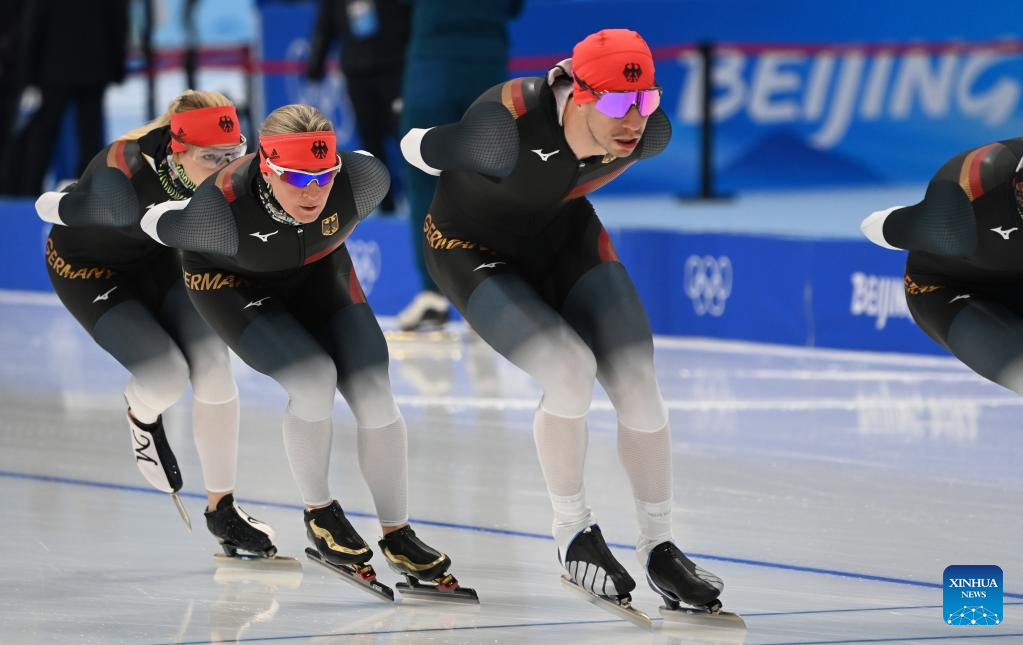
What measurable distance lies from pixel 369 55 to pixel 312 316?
6600 millimetres

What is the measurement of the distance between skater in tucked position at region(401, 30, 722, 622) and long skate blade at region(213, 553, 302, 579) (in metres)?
1.01

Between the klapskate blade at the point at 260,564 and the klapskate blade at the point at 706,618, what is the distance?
1263mm

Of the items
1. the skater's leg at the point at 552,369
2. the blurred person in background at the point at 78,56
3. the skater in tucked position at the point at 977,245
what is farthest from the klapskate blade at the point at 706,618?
the blurred person in background at the point at 78,56

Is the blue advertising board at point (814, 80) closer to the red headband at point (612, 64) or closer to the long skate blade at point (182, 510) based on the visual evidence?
the long skate blade at point (182, 510)

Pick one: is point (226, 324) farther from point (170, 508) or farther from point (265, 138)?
point (170, 508)

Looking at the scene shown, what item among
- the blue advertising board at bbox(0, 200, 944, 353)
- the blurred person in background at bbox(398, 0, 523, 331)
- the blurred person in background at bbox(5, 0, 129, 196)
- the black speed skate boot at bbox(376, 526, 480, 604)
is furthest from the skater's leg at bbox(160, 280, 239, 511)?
the blurred person in background at bbox(5, 0, 129, 196)

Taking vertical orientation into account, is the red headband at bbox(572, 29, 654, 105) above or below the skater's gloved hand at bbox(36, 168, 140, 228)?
above

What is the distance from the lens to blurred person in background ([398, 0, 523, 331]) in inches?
391

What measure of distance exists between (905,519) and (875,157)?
7.67 metres

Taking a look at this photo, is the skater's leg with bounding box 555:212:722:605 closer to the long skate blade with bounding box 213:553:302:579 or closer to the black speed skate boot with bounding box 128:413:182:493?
the long skate blade with bounding box 213:553:302:579

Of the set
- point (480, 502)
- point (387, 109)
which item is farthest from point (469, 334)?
point (480, 502)

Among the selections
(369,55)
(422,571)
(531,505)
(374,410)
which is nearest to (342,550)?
(422,571)

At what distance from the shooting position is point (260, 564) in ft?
18.9

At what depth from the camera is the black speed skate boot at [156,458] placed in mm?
6332
